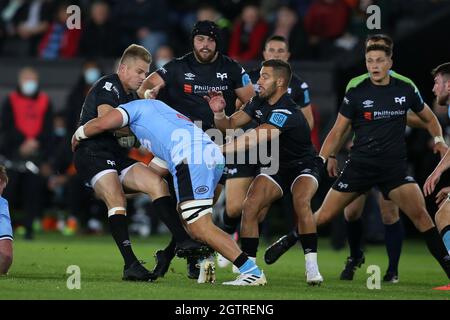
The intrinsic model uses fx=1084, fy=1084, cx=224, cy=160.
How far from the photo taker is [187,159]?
937cm

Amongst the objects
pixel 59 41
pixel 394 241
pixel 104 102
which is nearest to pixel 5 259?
pixel 104 102

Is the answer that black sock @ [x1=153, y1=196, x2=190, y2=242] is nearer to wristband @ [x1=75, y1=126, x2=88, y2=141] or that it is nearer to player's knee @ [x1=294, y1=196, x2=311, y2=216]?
wristband @ [x1=75, y1=126, x2=88, y2=141]

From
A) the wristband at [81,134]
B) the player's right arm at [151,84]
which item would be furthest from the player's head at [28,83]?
the wristband at [81,134]

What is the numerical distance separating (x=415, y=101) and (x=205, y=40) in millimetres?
2208

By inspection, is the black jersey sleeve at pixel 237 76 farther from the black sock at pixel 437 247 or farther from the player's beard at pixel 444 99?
the black sock at pixel 437 247

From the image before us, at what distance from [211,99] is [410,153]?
25.5 feet

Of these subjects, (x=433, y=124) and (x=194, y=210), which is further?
(x=433, y=124)

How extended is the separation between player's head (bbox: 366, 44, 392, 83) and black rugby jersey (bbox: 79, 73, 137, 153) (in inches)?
95.0

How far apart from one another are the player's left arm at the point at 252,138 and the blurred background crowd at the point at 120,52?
6446 millimetres

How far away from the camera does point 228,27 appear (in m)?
19.2

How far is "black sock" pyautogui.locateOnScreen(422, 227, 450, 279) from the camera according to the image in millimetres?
10352

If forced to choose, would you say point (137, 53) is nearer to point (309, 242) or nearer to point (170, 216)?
point (170, 216)

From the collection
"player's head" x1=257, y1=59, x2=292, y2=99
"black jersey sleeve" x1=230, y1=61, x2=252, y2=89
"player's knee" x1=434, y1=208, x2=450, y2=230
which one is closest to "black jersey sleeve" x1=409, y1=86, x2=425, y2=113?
"player's knee" x1=434, y1=208, x2=450, y2=230

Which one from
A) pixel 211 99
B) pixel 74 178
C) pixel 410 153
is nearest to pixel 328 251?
pixel 410 153
